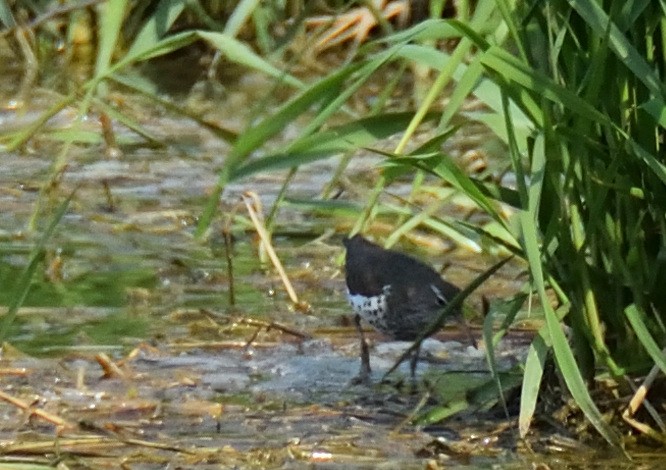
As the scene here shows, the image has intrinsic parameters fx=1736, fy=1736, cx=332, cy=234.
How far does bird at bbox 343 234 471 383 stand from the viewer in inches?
194

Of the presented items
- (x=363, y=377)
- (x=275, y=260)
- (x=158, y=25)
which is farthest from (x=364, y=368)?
(x=158, y=25)

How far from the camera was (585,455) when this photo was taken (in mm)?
3730

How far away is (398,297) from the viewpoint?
4.93 meters

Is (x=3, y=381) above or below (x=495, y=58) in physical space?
below

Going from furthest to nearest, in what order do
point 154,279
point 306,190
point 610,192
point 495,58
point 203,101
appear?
point 203,101 → point 306,190 → point 154,279 → point 610,192 → point 495,58

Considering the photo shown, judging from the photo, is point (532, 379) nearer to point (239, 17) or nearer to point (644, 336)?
point (644, 336)

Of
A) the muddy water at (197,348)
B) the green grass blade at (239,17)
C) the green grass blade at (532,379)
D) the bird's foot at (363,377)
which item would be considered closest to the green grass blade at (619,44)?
the green grass blade at (532,379)

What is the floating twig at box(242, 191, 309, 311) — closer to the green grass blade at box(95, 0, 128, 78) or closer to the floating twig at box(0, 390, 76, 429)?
the floating twig at box(0, 390, 76, 429)

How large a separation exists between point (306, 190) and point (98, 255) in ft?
4.36

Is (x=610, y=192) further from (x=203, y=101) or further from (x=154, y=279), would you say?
(x=203, y=101)

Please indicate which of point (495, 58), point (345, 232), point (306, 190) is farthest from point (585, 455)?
point (306, 190)

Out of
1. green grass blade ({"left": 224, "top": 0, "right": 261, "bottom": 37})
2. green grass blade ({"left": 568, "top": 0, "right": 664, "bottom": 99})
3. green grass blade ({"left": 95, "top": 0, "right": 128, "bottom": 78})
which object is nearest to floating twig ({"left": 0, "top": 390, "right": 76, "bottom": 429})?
green grass blade ({"left": 95, "top": 0, "right": 128, "bottom": 78})

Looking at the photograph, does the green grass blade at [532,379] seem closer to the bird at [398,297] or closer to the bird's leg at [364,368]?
the bird's leg at [364,368]

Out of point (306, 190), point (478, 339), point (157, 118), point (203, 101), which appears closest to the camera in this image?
point (478, 339)
